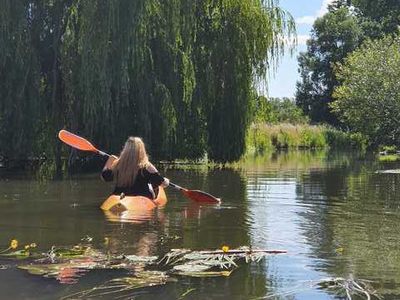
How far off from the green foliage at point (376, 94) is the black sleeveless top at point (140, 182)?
23.0 meters

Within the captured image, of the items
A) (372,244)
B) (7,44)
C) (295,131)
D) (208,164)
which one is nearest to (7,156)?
(7,44)

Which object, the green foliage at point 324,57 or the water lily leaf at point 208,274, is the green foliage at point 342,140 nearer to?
the green foliage at point 324,57

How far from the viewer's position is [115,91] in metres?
19.1

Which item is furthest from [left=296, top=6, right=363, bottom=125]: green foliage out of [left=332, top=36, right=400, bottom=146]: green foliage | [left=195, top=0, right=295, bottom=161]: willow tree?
[left=195, top=0, right=295, bottom=161]: willow tree

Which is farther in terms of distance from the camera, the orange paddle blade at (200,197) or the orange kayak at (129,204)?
the orange paddle blade at (200,197)

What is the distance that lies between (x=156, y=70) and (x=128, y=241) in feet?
39.3

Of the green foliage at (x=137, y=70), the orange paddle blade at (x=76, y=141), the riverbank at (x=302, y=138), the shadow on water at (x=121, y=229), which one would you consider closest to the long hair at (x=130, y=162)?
the shadow on water at (x=121, y=229)

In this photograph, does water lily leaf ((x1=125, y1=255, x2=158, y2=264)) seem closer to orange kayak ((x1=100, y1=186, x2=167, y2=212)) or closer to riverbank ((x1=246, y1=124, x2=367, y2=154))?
orange kayak ((x1=100, y1=186, x2=167, y2=212))

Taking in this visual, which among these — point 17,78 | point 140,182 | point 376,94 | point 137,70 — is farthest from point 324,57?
point 140,182

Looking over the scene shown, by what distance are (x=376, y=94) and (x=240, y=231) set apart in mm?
24818

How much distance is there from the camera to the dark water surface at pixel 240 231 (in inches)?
234

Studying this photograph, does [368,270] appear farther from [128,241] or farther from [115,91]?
[115,91]

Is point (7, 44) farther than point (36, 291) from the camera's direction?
Yes

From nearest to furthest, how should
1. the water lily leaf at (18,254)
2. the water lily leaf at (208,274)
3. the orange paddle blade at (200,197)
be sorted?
the water lily leaf at (208,274), the water lily leaf at (18,254), the orange paddle blade at (200,197)
